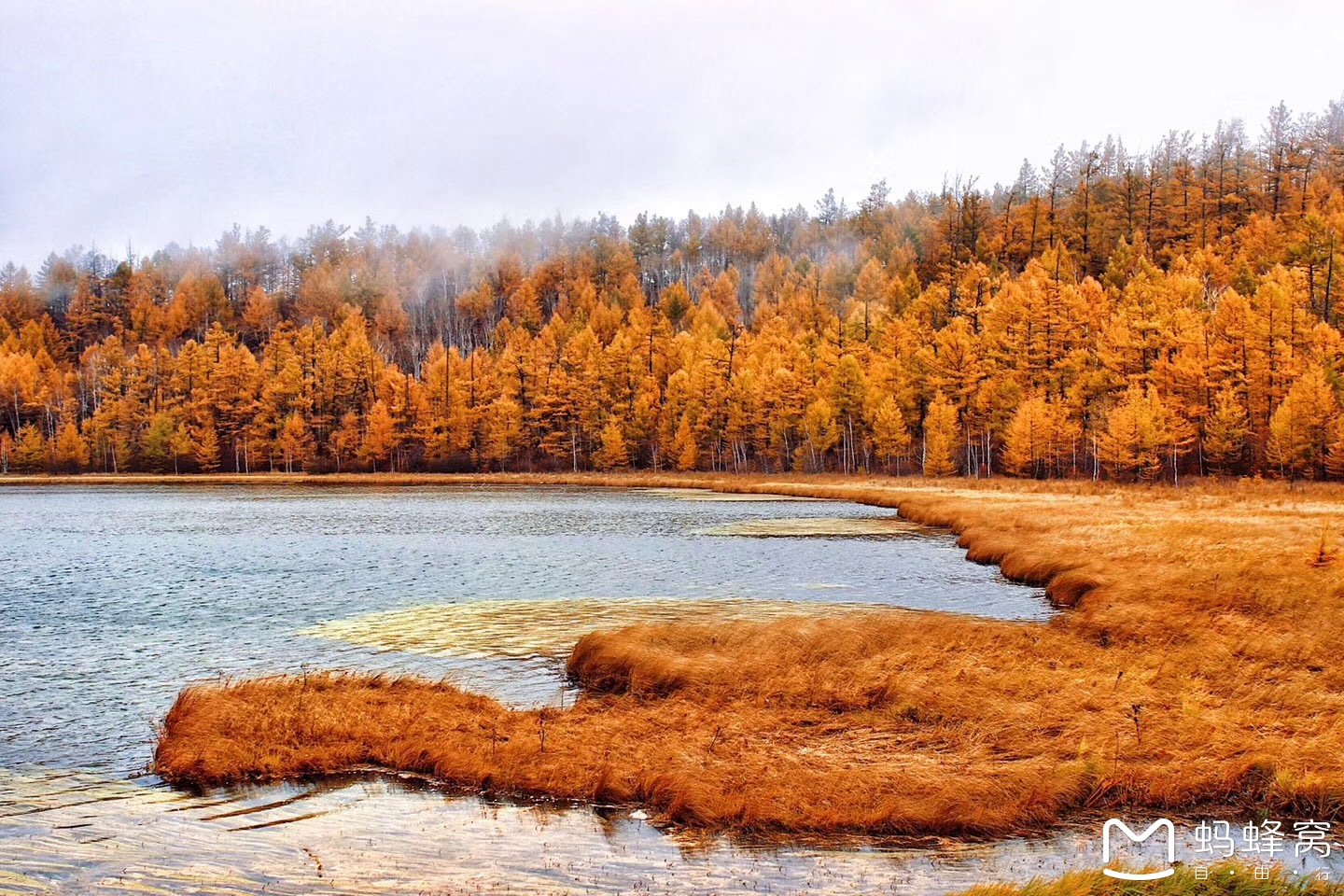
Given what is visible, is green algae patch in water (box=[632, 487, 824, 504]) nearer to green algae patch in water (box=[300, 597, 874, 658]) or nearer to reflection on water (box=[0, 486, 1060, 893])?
reflection on water (box=[0, 486, 1060, 893])

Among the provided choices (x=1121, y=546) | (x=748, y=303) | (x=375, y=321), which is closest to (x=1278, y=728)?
(x=1121, y=546)

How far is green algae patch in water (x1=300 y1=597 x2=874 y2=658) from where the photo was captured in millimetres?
20484

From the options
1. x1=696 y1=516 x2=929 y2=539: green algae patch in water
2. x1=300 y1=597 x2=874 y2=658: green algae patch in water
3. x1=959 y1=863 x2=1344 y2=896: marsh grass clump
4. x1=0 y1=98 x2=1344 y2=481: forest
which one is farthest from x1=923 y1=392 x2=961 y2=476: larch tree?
x1=959 y1=863 x2=1344 y2=896: marsh grass clump

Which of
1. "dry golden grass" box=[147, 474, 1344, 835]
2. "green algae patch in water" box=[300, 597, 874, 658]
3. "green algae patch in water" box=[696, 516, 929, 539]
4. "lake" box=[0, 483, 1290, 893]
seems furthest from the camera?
"green algae patch in water" box=[696, 516, 929, 539]

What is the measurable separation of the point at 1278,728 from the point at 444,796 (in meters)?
10.9

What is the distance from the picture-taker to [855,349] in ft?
341

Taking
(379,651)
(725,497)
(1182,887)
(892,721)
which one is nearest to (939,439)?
(725,497)

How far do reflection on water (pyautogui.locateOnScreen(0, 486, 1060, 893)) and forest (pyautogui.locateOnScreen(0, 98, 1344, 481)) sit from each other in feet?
A: 104

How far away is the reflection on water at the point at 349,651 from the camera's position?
903cm

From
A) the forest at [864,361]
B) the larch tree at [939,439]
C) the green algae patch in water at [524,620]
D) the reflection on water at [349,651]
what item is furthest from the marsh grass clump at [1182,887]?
the larch tree at [939,439]

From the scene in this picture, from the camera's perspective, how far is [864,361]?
100875mm

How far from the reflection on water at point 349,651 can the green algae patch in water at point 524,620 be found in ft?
0.52

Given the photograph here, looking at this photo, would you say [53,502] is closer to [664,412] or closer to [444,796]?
[664,412]

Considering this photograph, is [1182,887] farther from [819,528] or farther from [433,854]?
[819,528]
